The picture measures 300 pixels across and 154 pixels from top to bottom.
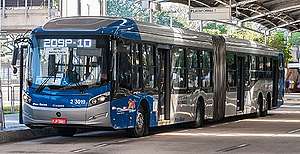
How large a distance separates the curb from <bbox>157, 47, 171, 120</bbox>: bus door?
301 cm

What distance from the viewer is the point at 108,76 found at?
19.2 m

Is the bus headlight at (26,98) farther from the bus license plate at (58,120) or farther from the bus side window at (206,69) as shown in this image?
the bus side window at (206,69)

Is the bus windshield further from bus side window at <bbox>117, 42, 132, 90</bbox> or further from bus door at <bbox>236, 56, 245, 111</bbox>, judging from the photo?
bus door at <bbox>236, 56, 245, 111</bbox>

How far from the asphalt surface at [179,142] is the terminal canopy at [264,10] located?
17792 millimetres

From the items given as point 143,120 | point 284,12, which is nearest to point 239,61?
point 143,120

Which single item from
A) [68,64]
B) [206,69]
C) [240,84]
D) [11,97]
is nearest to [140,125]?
[68,64]

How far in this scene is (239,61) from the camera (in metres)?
30.2

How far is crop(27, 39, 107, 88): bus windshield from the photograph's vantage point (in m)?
19.2

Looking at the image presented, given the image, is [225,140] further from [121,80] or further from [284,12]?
[284,12]

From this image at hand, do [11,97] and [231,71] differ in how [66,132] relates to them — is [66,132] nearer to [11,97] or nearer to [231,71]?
[231,71]

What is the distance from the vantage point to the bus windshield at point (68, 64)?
19.2m

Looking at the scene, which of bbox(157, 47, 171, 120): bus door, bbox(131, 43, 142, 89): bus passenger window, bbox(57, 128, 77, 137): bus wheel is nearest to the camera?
bbox(131, 43, 142, 89): bus passenger window

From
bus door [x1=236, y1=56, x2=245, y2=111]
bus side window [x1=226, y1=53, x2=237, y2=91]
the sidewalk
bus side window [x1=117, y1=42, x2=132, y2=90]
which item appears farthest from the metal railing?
bus side window [x1=117, y1=42, x2=132, y2=90]

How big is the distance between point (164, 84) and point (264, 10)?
26329 mm
